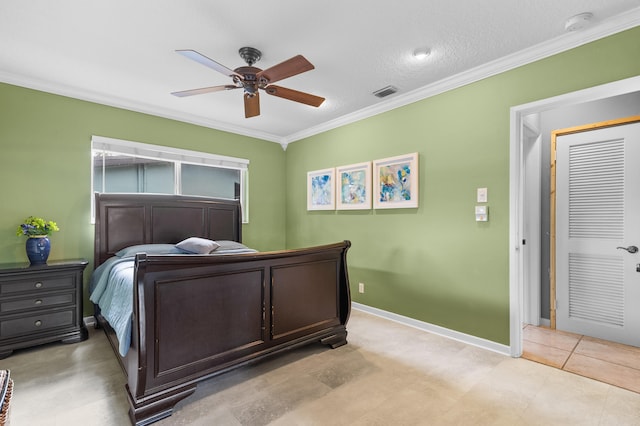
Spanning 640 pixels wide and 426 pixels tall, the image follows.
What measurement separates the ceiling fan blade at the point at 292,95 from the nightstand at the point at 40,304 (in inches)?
99.4

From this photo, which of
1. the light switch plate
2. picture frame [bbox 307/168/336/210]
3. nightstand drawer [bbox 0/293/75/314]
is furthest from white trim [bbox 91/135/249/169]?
the light switch plate

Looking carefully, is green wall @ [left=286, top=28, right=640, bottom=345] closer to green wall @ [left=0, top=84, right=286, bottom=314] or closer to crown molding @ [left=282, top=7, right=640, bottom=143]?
crown molding @ [left=282, top=7, right=640, bottom=143]

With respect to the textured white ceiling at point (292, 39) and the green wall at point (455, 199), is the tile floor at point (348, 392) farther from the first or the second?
the textured white ceiling at point (292, 39)

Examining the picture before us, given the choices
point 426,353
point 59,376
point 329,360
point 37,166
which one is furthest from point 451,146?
point 37,166

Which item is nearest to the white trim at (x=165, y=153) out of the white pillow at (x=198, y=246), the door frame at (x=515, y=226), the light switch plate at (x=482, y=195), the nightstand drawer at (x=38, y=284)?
the white pillow at (x=198, y=246)

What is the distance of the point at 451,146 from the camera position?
3.09 m

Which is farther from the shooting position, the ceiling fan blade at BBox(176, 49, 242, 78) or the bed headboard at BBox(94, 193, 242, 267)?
the bed headboard at BBox(94, 193, 242, 267)

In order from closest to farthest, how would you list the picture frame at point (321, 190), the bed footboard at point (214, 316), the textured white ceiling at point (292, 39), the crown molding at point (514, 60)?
the bed footboard at point (214, 316), the textured white ceiling at point (292, 39), the crown molding at point (514, 60), the picture frame at point (321, 190)

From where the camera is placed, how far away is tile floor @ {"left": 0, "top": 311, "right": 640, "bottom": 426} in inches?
71.9

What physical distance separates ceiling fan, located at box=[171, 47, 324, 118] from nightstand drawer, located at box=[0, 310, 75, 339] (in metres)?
2.40

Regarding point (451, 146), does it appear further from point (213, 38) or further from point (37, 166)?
point (37, 166)

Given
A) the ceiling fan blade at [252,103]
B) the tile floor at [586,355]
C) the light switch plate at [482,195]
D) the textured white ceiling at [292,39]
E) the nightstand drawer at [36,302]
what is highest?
the textured white ceiling at [292,39]

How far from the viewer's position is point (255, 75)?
2324 millimetres

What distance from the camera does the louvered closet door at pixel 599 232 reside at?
2859 millimetres
